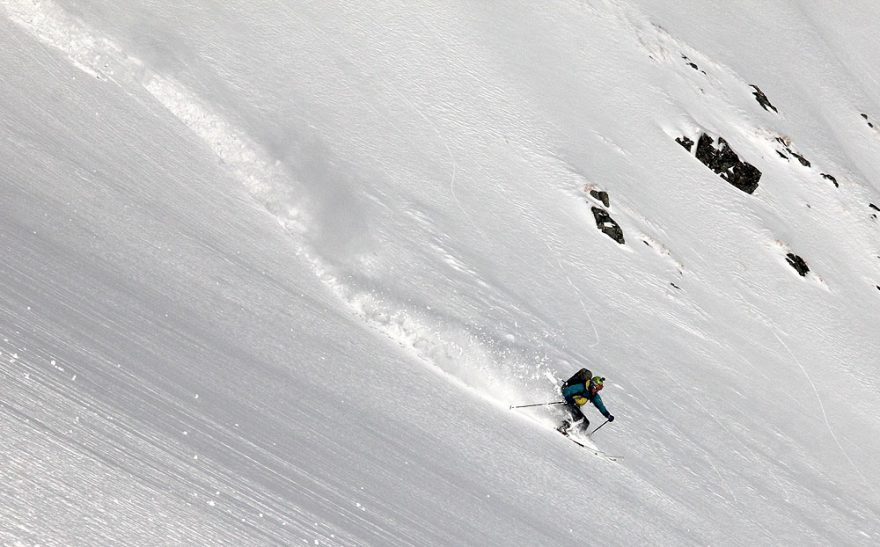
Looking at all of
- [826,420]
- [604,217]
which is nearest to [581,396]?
[604,217]

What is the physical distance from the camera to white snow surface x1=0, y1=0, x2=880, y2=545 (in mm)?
8305

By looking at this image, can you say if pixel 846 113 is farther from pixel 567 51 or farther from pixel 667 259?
pixel 667 259

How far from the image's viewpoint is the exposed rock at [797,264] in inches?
1328

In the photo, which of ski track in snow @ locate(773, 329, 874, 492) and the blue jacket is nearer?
the blue jacket

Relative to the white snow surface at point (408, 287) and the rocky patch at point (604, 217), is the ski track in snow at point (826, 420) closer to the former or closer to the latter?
the white snow surface at point (408, 287)

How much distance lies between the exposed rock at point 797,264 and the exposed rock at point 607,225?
31.9 ft

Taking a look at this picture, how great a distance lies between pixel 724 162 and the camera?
1414 inches

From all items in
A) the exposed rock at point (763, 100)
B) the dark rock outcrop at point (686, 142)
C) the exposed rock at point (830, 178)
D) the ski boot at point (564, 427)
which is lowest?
the ski boot at point (564, 427)

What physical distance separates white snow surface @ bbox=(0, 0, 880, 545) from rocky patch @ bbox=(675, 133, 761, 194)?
0.68 m

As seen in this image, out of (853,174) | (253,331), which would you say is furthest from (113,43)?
(853,174)

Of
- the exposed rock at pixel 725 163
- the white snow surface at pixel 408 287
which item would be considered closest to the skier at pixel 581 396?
the white snow surface at pixel 408 287

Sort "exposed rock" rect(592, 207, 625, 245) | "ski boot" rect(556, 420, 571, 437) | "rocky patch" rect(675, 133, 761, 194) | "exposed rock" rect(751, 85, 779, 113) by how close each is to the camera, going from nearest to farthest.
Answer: "ski boot" rect(556, 420, 571, 437) → "exposed rock" rect(592, 207, 625, 245) → "rocky patch" rect(675, 133, 761, 194) → "exposed rock" rect(751, 85, 779, 113)

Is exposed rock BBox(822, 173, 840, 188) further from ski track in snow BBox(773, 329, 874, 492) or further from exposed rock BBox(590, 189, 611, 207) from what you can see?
exposed rock BBox(590, 189, 611, 207)

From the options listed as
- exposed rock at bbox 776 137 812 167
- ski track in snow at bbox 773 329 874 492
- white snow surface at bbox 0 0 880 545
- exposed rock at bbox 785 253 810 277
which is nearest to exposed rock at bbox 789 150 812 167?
exposed rock at bbox 776 137 812 167
